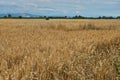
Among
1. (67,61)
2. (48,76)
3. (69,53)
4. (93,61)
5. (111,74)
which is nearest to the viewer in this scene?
(48,76)

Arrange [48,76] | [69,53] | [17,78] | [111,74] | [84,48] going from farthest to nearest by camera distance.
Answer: [84,48] → [69,53] → [111,74] → [48,76] → [17,78]

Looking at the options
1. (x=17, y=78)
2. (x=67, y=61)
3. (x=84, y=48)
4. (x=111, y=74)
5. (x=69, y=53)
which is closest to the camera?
(x=17, y=78)

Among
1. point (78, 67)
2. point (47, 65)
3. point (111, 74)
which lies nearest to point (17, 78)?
point (47, 65)

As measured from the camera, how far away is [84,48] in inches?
304

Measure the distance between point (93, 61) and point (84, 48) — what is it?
1678 mm

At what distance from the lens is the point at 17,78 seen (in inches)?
169

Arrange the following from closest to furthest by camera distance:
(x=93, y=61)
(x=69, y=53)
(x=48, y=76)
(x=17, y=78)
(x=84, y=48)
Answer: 1. (x=17, y=78)
2. (x=48, y=76)
3. (x=93, y=61)
4. (x=69, y=53)
5. (x=84, y=48)

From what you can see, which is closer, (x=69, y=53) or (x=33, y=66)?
(x=33, y=66)

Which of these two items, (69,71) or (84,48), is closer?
(69,71)

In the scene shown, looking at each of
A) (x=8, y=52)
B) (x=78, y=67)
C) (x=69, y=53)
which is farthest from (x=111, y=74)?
(x=8, y=52)

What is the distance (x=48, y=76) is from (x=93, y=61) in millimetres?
1589

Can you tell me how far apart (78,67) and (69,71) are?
1.14ft

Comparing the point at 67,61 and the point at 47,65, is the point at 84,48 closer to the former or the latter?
the point at 67,61

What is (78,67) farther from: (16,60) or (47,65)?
(16,60)
